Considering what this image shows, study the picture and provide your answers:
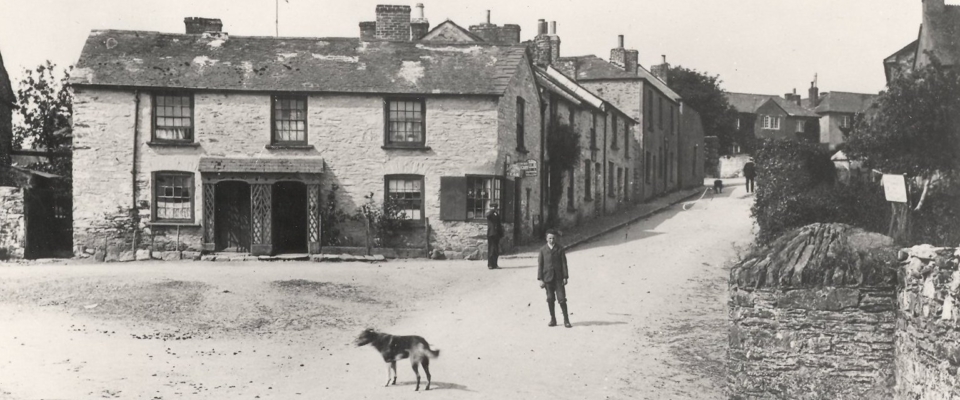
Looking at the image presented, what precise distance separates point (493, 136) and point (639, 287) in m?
8.71

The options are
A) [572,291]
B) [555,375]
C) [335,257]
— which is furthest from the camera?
[335,257]

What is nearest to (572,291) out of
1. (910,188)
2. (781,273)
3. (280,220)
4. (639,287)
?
(639,287)

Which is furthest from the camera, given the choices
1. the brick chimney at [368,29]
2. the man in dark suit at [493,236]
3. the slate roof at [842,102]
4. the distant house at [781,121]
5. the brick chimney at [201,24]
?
the distant house at [781,121]

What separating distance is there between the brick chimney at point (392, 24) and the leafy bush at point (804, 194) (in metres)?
12.5

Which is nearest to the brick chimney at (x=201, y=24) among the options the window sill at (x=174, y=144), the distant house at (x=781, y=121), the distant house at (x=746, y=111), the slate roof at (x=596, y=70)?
the window sill at (x=174, y=144)

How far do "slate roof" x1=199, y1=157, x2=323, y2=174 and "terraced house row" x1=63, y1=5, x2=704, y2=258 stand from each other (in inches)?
1.8

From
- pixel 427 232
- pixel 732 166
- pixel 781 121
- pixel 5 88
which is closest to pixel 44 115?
pixel 5 88

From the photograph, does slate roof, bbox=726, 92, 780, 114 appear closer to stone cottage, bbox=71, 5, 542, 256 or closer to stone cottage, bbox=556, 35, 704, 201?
stone cottage, bbox=556, 35, 704, 201

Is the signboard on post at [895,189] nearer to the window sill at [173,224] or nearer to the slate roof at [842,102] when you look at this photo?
the window sill at [173,224]

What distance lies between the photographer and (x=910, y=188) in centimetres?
1471

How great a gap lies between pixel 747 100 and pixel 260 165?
71692 millimetres

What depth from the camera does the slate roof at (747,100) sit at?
85.6 meters

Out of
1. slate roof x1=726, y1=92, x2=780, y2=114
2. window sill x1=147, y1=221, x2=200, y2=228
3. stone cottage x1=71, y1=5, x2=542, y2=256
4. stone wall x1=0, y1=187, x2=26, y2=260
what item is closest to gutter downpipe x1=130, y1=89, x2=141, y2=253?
stone cottage x1=71, y1=5, x2=542, y2=256

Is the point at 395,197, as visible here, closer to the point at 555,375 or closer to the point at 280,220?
the point at 280,220
